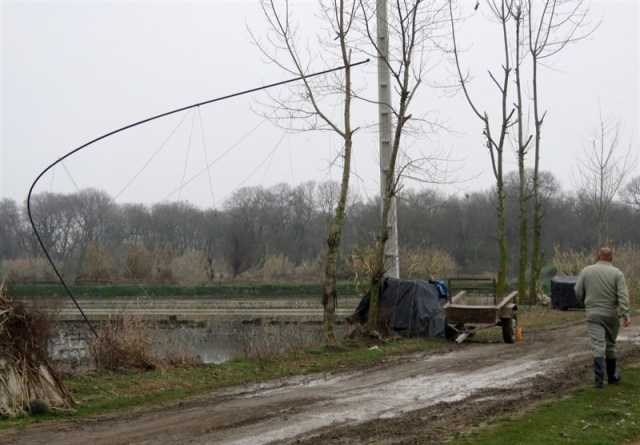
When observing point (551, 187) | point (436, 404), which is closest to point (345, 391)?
point (436, 404)

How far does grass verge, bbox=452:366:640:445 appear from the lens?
28.3 ft

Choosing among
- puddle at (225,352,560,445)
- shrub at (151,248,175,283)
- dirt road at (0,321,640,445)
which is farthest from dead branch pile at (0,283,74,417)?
shrub at (151,248,175,283)

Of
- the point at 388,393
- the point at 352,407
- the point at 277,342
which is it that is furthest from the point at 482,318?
the point at 352,407

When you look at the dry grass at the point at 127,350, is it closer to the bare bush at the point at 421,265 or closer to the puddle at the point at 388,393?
the puddle at the point at 388,393

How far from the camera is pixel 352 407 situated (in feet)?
35.1

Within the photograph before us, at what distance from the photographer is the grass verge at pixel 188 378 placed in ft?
37.8

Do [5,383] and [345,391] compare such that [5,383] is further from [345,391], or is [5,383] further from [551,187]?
[551,187]

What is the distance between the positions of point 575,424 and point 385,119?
13970 mm

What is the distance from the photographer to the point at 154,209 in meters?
60.9

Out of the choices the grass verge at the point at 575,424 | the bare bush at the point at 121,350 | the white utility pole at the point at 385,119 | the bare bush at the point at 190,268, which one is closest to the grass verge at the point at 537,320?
the white utility pole at the point at 385,119

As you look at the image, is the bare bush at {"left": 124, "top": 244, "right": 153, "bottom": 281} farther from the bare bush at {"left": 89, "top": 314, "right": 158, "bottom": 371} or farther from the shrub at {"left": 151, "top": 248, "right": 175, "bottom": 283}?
the bare bush at {"left": 89, "top": 314, "right": 158, "bottom": 371}

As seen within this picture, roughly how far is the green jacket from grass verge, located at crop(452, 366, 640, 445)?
116 centimetres

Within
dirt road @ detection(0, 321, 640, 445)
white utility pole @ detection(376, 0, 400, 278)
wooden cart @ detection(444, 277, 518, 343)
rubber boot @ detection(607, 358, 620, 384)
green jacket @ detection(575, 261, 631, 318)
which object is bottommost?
dirt road @ detection(0, 321, 640, 445)

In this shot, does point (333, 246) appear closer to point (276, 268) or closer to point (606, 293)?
point (606, 293)
